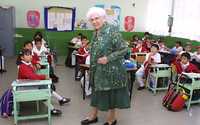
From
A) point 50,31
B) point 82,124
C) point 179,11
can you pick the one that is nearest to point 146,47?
point 179,11

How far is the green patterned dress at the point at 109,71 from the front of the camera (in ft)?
9.71

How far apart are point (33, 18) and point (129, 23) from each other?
2.92m

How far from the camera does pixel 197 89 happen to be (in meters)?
4.20

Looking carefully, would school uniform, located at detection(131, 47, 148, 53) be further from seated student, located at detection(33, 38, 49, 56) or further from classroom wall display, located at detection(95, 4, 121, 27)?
seated student, located at detection(33, 38, 49, 56)

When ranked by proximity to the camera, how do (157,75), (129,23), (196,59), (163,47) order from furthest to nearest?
(129,23) < (163,47) < (196,59) < (157,75)

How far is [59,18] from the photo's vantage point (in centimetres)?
743

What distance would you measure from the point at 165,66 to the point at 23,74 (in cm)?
266

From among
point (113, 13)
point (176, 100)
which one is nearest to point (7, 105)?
point (176, 100)

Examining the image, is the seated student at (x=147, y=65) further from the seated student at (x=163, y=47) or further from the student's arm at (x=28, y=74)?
the student's arm at (x=28, y=74)

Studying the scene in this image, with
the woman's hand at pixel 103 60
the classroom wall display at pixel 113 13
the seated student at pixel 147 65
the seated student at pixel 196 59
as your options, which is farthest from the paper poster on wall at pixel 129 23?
the woman's hand at pixel 103 60

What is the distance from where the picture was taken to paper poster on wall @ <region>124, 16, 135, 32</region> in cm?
824

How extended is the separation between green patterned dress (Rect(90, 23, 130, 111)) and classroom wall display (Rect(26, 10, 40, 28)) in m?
4.83

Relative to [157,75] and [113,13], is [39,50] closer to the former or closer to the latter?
[157,75]

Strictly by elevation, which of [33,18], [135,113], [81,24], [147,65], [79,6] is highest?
[79,6]
